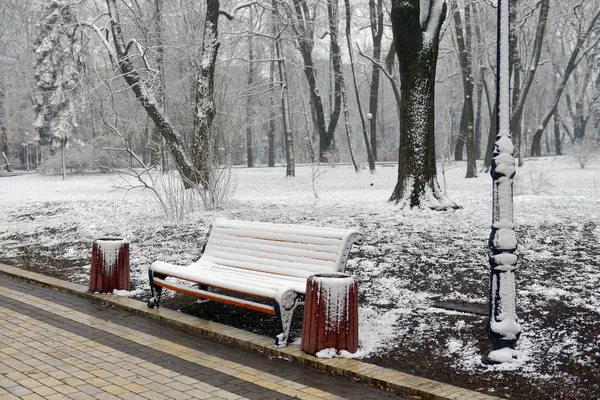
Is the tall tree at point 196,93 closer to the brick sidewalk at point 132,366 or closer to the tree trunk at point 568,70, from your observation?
the brick sidewalk at point 132,366

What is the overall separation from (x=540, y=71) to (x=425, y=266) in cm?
4883

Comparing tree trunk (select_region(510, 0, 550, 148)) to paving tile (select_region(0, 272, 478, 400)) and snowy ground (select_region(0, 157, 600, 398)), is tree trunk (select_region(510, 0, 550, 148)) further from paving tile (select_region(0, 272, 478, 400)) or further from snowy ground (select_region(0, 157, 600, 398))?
paving tile (select_region(0, 272, 478, 400))

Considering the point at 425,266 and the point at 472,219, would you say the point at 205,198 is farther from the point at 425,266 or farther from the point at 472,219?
the point at 425,266

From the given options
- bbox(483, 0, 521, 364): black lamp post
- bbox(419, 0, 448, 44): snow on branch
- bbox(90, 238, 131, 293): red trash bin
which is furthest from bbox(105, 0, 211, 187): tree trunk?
bbox(483, 0, 521, 364): black lamp post

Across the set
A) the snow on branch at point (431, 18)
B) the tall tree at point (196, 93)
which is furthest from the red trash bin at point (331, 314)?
the tall tree at point (196, 93)

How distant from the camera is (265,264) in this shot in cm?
687

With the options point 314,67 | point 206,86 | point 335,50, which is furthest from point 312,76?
point 206,86

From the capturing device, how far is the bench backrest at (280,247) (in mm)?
6191

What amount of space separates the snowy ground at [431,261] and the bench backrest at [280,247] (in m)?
0.74

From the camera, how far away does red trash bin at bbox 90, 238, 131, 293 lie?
25.6 feet

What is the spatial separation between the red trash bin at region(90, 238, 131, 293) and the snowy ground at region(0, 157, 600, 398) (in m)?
0.58

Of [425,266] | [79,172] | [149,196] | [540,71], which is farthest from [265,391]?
[540,71]

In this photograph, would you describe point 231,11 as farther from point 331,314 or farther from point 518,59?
point 518,59

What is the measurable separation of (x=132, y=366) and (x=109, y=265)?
2829 millimetres
